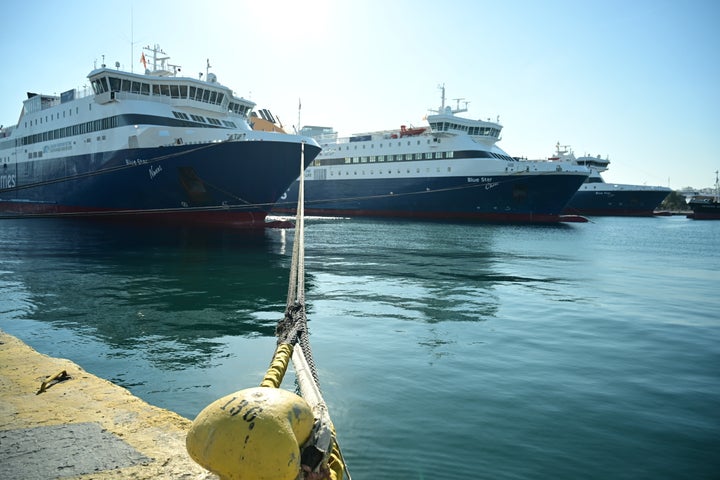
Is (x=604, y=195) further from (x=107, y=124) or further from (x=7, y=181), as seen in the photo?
(x=7, y=181)

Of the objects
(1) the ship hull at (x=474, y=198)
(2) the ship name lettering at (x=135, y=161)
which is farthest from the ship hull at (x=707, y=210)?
(2) the ship name lettering at (x=135, y=161)

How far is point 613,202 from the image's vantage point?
8294 centimetres

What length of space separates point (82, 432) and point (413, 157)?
183 feet

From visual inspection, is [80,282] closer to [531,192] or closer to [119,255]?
[119,255]

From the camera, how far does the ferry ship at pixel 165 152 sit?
3212 cm

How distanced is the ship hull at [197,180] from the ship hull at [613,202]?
5984cm

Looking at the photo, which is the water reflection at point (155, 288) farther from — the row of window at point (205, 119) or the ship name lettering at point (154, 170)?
the row of window at point (205, 119)

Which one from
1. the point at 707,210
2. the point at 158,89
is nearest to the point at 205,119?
the point at 158,89

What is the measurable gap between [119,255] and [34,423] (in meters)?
17.8

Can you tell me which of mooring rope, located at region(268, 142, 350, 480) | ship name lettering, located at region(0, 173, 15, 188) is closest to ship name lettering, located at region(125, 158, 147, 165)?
ship name lettering, located at region(0, 173, 15, 188)

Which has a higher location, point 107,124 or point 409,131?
point 409,131

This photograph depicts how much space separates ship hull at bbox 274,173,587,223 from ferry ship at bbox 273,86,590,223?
3.8 inches

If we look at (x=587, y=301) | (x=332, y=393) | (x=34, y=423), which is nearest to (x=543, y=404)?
(x=332, y=393)

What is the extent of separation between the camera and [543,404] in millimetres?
6465
